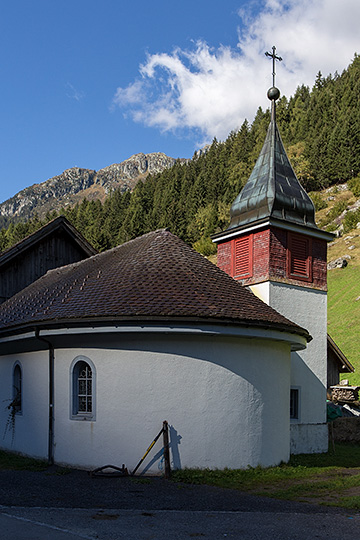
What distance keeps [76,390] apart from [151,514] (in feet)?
15.8

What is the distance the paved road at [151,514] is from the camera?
6.98m

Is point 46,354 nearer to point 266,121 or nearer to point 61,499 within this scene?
point 61,499

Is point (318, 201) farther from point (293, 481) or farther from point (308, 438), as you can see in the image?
point (293, 481)

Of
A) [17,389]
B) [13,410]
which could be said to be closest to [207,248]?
[17,389]

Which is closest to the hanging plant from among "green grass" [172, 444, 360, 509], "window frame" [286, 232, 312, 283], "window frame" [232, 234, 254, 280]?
"green grass" [172, 444, 360, 509]

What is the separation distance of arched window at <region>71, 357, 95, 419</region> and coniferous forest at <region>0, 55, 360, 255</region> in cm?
6614

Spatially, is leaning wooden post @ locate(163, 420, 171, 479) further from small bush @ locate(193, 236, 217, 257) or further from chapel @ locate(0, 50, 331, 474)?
small bush @ locate(193, 236, 217, 257)

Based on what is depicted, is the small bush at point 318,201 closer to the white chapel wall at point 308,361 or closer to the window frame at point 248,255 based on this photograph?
the window frame at point 248,255

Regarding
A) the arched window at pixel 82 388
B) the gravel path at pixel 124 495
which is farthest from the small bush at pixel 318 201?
the gravel path at pixel 124 495

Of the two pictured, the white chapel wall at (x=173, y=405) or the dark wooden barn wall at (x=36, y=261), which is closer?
the white chapel wall at (x=173, y=405)

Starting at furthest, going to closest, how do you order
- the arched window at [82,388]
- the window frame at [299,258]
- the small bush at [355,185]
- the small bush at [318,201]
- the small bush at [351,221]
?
the small bush at [318,201] < the small bush at [355,185] < the small bush at [351,221] < the window frame at [299,258] < the arched window at [82,388]

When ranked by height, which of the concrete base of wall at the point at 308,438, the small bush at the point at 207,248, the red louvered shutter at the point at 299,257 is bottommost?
the concrete base of wall at the point at 308,438

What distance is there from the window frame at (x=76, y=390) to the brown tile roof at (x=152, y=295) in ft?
3.31

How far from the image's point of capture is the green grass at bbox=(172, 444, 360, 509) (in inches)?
380
